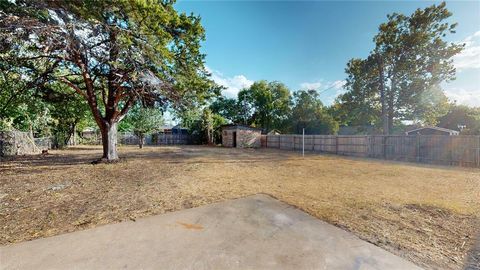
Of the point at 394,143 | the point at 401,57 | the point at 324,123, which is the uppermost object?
the point at 401,57

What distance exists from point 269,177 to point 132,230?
4460 millimetres

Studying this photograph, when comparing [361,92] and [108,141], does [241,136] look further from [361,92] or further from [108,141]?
[108,141]

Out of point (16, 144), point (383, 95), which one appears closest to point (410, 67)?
point (383, 95)

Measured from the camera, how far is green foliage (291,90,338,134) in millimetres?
24078

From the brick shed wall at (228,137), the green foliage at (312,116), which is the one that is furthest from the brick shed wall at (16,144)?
the green foliage at (312,116)

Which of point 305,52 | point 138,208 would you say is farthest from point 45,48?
point 305,52

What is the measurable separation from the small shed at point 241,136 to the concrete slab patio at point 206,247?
57.4 feet

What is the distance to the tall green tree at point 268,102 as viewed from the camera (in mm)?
25750

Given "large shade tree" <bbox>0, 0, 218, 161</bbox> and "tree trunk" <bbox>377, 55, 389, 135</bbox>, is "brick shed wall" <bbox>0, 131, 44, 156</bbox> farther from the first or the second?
"tree trunk" <bbox>377, 55, 389, 135</bbox>

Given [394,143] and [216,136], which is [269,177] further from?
[216,136]

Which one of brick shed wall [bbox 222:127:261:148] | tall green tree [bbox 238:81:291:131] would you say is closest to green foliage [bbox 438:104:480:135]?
tall green tree [bbox 238:81:291:131]

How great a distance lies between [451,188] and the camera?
5.23m

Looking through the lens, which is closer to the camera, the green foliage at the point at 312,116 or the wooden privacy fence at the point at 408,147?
the wooden privacy fence at the point at 408,147

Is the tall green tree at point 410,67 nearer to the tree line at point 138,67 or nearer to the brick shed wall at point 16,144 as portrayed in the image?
the tree line at point 138,67
